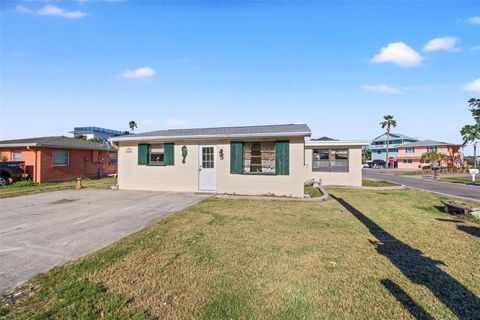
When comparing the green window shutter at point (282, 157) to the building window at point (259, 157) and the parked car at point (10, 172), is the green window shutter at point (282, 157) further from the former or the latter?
the parked car at point (10, 172)

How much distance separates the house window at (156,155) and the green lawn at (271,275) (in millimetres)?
6172

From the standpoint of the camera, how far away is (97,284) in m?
2.91

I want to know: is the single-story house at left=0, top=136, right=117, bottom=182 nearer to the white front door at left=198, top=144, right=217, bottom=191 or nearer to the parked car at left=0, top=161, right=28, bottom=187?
the parked car at left=0, top=161, right=28, bottom=187

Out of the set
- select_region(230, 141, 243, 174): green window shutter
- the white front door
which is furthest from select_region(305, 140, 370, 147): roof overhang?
the white front door

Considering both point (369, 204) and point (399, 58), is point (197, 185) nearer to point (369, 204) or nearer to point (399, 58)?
point (369, 204)

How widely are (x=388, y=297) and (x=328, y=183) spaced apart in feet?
40.5

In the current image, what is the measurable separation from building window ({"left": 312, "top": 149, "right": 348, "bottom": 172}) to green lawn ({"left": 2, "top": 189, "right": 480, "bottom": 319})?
869 cm

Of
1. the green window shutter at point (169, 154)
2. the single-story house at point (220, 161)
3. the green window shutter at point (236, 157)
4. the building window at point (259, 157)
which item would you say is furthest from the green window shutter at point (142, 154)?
the building window at point (259, 157)

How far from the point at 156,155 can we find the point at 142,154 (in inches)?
26.7

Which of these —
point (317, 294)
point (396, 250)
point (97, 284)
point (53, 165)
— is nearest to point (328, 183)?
point (396, 250)

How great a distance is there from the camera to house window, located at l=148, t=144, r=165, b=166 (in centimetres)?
1119

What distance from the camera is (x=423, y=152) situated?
3884cm

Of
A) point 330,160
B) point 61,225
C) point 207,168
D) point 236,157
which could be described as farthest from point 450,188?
point 61,225

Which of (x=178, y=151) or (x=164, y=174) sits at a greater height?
(x=178, y=151)
